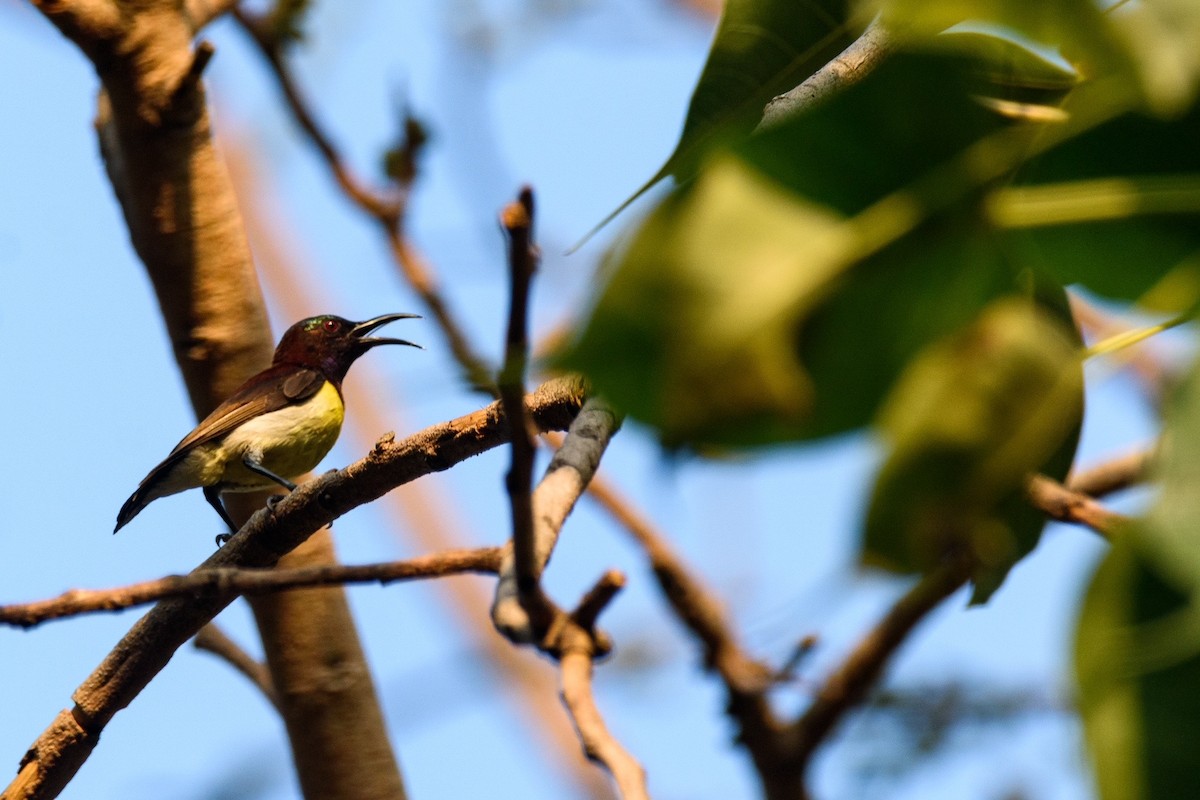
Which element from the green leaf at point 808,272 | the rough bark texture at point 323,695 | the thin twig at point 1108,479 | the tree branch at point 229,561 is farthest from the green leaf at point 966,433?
the thin twig at point 1108,479

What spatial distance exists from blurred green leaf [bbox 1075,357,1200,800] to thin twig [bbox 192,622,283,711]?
9.13 ft

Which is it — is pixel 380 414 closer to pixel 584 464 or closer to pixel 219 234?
pixel 219 234

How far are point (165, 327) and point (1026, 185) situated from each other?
2931mm

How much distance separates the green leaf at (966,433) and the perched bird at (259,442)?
10.9 feet

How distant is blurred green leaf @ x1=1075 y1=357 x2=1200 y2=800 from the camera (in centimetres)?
63

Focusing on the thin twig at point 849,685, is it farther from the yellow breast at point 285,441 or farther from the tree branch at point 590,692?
the yellow breast at point 285,441

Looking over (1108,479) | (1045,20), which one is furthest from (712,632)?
(1108,479)

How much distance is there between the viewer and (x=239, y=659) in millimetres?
3213

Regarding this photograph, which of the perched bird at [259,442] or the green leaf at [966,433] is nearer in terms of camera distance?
the green leaf at [966,433]

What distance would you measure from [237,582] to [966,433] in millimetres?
785

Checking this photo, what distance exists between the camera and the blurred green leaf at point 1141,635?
2.06ft

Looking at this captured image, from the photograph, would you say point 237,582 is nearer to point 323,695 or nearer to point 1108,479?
point 323,695

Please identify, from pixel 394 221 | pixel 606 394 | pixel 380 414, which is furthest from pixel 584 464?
→ pixel 380 414

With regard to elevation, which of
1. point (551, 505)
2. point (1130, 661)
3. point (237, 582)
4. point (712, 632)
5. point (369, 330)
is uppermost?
point (1130, 661)
